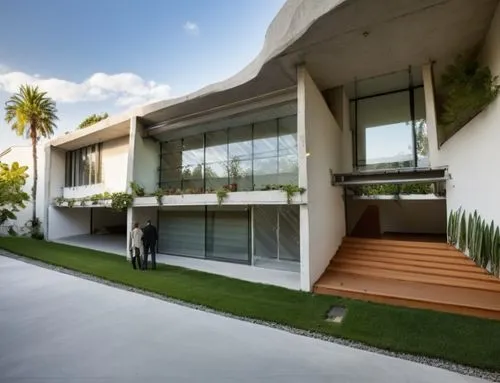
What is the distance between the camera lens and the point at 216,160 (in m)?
12.6

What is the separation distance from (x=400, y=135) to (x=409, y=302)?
283 inches

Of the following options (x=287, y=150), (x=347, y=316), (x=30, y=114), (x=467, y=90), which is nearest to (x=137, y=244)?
(x=287, y=150)

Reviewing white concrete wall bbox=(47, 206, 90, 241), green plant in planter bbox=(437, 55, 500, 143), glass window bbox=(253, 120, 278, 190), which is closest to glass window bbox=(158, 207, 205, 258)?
glass window bbox=(253, 120, 278, 190)

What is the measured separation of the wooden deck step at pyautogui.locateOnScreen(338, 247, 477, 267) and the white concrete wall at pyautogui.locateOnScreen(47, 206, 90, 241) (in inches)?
665

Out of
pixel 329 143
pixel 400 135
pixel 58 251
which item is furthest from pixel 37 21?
pixel 400 135

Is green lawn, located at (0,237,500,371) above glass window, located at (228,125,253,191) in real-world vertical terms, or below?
below

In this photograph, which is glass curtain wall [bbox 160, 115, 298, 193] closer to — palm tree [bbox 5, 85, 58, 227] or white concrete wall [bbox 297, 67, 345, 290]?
white concrete wall [bbox 297, 67, 345, 290]

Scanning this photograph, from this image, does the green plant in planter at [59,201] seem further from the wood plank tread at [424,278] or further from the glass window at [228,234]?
the wood plank tread at [424,278]

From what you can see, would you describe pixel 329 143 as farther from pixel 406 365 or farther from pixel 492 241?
pixel 406 365

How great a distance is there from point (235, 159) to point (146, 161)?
177 inches

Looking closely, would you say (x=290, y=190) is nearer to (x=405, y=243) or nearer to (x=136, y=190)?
(x=405, y=243)

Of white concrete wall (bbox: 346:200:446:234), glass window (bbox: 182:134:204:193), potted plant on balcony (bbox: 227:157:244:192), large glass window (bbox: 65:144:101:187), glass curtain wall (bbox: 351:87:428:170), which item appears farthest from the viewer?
large glass window (bbox: 65:144:101:187)

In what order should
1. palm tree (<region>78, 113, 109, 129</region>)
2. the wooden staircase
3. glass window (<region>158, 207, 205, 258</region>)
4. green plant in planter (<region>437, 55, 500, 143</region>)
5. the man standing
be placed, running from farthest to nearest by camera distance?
palm tree (<region>78, 113, 109, 129</region>) → glass window (<region>158, 207, 205, 258</region>) → the man standing → green plant in planter (<region>437, 55, 500, 143</region>) → the wooden staircase

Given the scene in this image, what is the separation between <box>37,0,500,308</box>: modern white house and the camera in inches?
287
